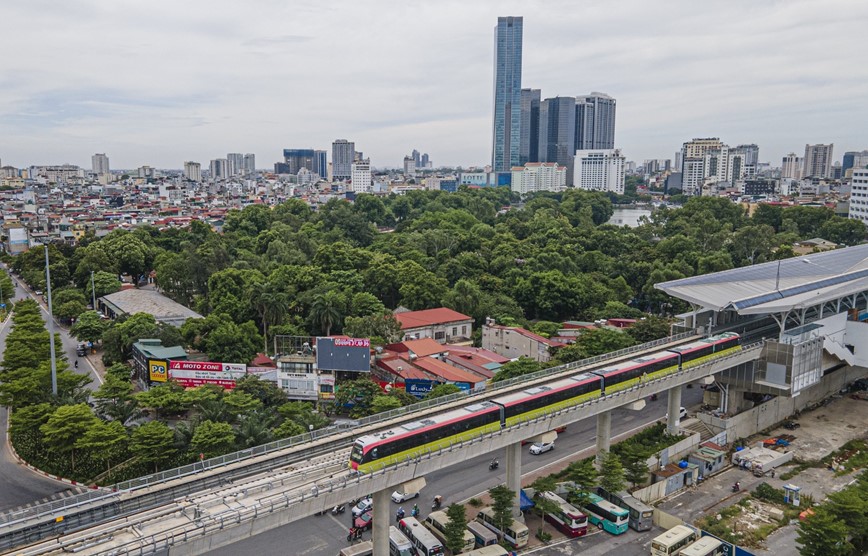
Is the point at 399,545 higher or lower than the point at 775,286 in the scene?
lower

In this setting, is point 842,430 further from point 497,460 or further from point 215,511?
point 215,511

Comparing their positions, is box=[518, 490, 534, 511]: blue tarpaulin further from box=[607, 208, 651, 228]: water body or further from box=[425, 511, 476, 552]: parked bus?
box=[607, 208, 651, 228]: water body

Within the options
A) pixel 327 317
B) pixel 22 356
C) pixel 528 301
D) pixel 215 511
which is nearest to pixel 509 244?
pixel 528 301

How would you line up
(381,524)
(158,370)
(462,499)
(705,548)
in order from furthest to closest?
(158,370) → (462,499) → (705,548) → (381,524)

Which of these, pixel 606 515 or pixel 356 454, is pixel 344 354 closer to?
pixel 356 454

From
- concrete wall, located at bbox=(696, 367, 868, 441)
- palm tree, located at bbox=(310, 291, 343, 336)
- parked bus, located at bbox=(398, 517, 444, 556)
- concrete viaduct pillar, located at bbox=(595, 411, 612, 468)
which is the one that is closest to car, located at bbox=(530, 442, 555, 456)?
concrete viaduct pillar, located at bbox=(595, 411, 612, 468)

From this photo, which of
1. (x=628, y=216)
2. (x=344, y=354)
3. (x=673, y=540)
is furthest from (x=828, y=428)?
(x=628, y=216)

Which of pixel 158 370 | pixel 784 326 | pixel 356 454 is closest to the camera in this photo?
pixel 356 454

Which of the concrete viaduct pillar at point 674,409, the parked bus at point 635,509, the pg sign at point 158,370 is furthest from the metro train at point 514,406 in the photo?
the pg sign at point 158,370

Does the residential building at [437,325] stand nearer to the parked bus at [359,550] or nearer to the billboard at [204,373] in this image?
the billboard at [204,373]
